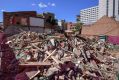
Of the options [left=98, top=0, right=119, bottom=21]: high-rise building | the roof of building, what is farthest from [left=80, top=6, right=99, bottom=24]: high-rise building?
the roof of building

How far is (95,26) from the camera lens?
48406 mm

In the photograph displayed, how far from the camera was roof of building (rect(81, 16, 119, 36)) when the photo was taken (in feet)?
147

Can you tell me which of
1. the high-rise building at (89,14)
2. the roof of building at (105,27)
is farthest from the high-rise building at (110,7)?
the high-rise building at (89,14)

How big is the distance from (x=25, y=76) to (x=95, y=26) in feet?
125

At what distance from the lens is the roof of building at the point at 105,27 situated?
4491 cm

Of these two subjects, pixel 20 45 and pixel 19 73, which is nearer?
pixel 19 73

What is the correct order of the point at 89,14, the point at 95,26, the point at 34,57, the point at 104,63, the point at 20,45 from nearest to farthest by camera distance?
the point at 34,57
the point at 104,63
the point at 20,45
the point at 95,26
the point at 89,14

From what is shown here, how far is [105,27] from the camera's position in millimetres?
46406

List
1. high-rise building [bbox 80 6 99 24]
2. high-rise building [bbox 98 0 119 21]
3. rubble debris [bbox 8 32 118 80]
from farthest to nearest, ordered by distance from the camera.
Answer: high-rise building [bbox 80 6 99 24] → high-rise building [bbox 98 0 119 21] → rubble debris [bbox 8 32 118 80]

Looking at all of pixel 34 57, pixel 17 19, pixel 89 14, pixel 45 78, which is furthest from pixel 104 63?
pixel 89 14

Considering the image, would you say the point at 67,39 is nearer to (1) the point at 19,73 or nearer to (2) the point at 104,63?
(2) the point at 104,63

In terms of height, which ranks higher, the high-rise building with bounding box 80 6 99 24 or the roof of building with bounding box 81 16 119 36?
the high-rise building with bounding box 80 6 99 24

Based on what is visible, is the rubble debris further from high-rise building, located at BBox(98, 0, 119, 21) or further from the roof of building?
high-rise building, located at BBox(98, 0, 119, 21)

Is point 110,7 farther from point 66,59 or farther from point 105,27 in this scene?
point 66,59
